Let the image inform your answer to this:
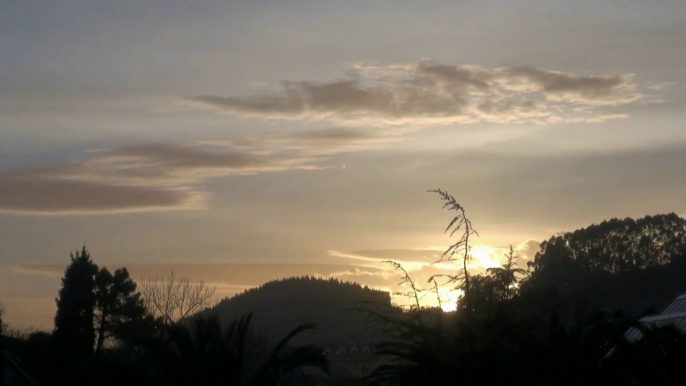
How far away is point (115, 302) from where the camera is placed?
Answer: 51.1 meters

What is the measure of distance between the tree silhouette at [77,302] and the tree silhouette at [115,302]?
0.55 m

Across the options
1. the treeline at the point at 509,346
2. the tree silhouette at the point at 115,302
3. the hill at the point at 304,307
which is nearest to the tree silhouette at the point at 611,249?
the hill at the point at 304,307

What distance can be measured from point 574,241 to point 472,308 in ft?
230

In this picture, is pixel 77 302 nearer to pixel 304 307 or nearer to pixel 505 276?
pixel 505 276

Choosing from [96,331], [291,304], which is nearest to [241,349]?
[96,331]

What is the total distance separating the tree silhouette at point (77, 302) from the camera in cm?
4669

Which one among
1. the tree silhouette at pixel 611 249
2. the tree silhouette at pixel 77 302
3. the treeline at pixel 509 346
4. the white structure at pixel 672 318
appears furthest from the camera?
the tree silhouette at pixel 611 249

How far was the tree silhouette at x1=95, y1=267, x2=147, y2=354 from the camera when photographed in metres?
50.0

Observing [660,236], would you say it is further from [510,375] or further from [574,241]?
[510,375]

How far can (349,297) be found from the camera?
9062 centimetres

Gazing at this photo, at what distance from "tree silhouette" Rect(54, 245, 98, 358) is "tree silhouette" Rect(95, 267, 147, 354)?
55cm

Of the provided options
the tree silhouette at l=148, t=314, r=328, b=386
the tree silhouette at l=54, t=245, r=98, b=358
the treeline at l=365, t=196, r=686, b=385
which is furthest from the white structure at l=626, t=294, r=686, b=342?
the tree silhouette at l=54, t=245, r=98, b=358

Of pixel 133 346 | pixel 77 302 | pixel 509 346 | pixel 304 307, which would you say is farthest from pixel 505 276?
pixel 304 307

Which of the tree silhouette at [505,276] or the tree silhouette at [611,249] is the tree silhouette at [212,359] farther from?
the tree silhouette at [611,249]
